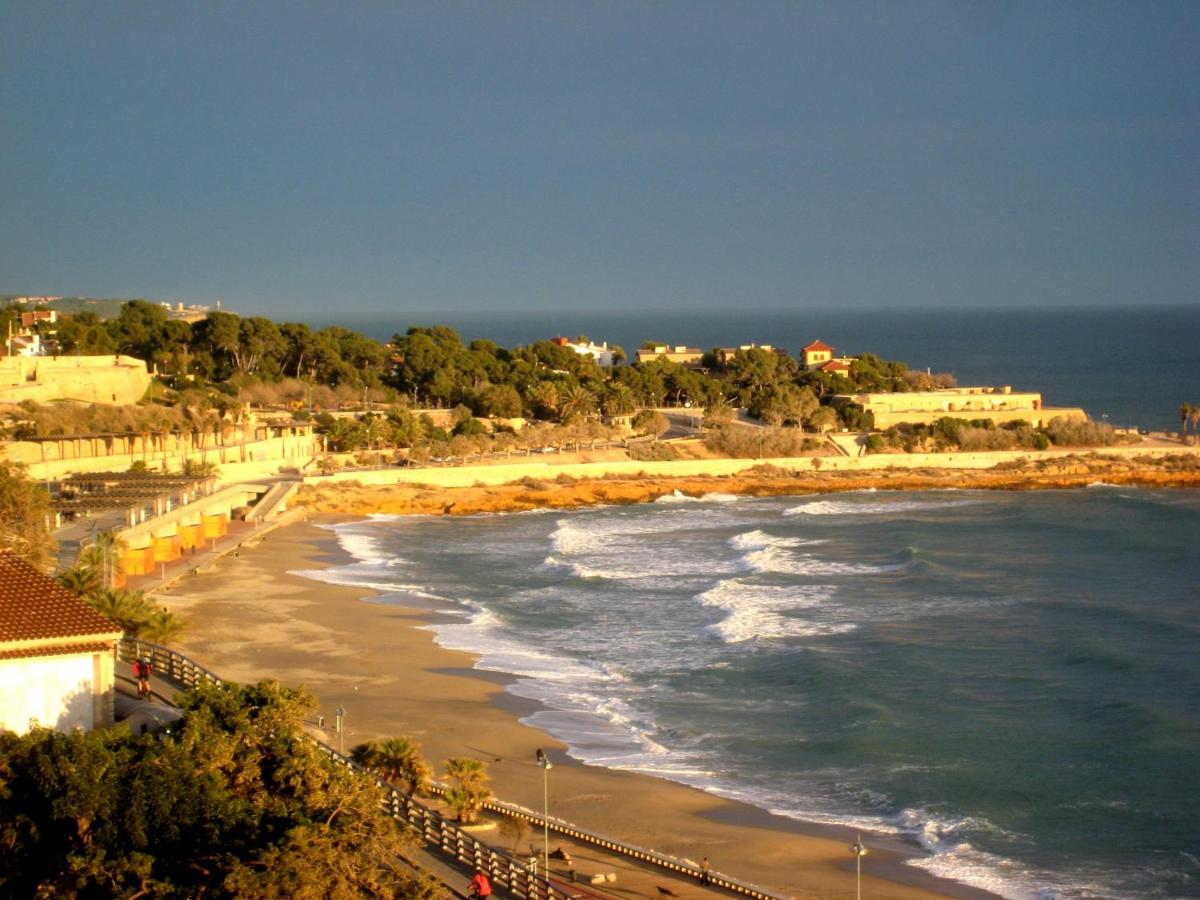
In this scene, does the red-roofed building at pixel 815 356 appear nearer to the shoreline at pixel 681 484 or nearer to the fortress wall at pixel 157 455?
the shoreline at pixel 681 484

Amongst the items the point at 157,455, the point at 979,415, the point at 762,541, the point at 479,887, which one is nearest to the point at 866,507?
the point at 762,541

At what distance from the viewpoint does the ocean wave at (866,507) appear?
48094mm

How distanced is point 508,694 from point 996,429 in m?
43.1

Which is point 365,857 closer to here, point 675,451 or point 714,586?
point 714,586

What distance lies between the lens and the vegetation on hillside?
10500 millimetres

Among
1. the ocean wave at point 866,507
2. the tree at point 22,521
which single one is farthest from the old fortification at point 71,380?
the tree at point 22,521

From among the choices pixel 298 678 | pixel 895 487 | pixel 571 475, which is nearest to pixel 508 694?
pixel 298 678

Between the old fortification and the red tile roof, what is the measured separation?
41.9 meters

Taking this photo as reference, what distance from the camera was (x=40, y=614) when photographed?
46.1ft

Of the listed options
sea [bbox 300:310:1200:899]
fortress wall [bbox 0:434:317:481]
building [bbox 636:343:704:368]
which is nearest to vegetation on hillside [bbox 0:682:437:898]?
sea [bbox 300:310:1200:899]

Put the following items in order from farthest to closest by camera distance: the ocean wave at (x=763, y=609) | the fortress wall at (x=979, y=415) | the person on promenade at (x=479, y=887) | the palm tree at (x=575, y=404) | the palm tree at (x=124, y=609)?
the palm tree at (x=575, y=404), the fortress wall at (x=979, y=415), the ocean wave at (x=763, y=609), the palm tree at (x=124, y=609), the person on promenade at (x=479, y=887)

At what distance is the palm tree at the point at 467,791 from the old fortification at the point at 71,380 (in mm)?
41348

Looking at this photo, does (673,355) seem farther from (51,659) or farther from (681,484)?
(51,659)

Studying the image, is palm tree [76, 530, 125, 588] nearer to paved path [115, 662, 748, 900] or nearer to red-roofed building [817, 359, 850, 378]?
paved path [115, 662, 748, 900]
